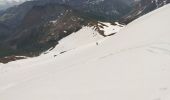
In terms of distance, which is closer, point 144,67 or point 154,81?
point 154,81

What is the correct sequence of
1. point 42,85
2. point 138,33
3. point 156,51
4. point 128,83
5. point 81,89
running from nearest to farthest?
point 128,83 → point 81,89 → point 156,51 → point 42,85 → point 138,33

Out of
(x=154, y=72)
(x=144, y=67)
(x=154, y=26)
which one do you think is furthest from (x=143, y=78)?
(x=154, y=26)

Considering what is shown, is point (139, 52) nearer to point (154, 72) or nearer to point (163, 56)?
point (163, 56)

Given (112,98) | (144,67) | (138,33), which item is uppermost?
(138,33)

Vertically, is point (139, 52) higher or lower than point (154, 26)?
lower

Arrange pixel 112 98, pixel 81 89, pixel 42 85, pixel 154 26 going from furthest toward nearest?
pixel 154 26 < pixel 42 85 < pixel 81 89 < pixel 112 98

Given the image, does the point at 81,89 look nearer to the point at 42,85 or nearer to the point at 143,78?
the point at 143,78

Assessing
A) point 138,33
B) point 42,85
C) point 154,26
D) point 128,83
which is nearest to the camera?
point 128,83

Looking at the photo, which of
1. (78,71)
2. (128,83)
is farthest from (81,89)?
(78,71)

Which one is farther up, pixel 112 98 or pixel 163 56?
pixel 163 56
